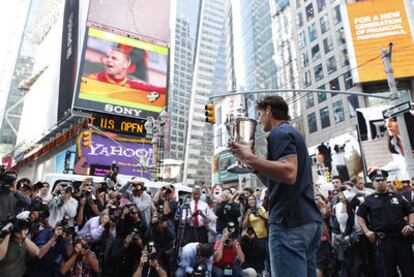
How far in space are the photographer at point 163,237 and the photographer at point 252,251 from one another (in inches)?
63.3

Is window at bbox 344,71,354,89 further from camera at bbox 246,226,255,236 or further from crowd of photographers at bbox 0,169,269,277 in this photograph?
camera at bbox 246,226,255,236

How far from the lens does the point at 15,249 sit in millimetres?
5090

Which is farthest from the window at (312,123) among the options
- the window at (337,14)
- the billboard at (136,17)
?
the billboard at (136,17)

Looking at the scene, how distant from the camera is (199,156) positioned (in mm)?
103062

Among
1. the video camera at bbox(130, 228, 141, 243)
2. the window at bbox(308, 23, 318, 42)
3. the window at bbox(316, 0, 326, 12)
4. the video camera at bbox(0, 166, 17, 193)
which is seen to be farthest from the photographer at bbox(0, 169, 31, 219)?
the window at bbox(316, 0, 326, 12)

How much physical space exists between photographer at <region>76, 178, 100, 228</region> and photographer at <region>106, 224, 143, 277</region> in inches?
50.2

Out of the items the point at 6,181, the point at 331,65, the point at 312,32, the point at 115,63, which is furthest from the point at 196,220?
the point at 312,32

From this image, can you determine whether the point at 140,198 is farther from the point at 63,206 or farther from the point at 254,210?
the point at 254,210

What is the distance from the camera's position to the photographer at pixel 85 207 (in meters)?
7.31

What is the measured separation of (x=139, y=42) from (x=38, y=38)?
40.5 m

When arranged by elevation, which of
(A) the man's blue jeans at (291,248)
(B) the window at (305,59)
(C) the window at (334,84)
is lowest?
(A) the man's blue jeans at (291,248)

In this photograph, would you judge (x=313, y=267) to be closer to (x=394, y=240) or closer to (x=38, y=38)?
(x=394, y=240)

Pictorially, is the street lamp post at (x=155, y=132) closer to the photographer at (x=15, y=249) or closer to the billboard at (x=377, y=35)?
the photographer at (x=15, y=249)

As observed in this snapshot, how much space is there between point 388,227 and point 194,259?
11.8 feet
